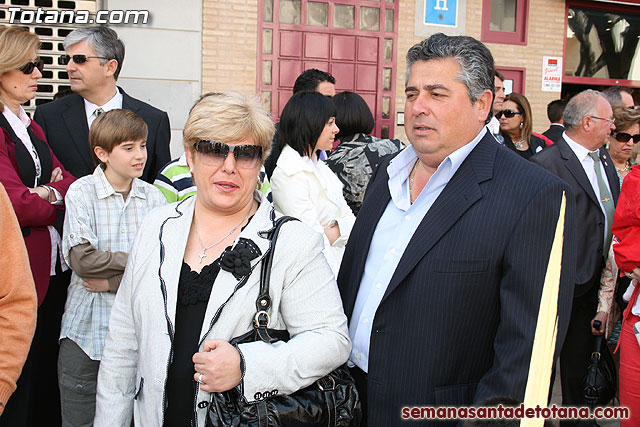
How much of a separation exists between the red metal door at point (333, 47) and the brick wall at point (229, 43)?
6.5 inches

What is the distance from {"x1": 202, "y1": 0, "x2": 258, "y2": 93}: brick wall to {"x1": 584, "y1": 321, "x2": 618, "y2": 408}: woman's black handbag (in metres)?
6.57

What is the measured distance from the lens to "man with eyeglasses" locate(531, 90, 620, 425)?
4129 mm

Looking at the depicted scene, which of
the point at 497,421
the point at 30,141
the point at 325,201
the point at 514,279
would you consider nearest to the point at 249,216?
the point at 514,279

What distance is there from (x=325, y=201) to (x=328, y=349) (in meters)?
2.00

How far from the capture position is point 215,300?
2002 mm

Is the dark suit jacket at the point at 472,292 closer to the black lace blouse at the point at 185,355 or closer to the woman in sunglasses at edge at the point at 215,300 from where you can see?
the woman in sunglasses at edge at the point at 215,300

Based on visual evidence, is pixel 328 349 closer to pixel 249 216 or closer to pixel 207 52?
pixel 249 216

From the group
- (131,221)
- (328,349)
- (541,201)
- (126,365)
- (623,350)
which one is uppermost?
(541,201)

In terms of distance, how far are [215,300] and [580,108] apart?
3.55m

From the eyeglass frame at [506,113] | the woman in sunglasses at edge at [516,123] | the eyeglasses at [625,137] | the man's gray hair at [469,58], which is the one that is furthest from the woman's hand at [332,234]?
the eyeglass frame at [506,113]

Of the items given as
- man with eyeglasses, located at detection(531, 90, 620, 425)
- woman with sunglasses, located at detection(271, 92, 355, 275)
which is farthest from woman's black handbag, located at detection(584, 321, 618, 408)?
woman with sunglasses, located at detection(271, 92, 355, 275)

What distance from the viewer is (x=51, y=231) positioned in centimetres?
339

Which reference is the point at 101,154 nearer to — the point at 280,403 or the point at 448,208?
the point at 280,403

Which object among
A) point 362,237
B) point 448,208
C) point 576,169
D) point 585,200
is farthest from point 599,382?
point 448,208
